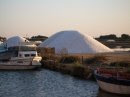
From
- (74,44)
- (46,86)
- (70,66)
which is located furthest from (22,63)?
(74,44)

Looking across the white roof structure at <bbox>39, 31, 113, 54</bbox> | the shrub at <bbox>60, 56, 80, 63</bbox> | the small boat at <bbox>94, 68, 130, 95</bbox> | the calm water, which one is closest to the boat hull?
the small boat at <bbox>94, 68, 130, 95</bbox>

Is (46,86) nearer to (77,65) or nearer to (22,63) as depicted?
(77,65)

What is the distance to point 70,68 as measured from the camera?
32.6 meters

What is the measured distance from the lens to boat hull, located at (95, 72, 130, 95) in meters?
20.7

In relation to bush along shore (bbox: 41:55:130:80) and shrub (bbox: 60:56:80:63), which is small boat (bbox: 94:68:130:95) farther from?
shrub (bbox: 60:56:80:63)

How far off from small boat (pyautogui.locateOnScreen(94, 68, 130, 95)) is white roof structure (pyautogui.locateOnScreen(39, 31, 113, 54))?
98.2 ft

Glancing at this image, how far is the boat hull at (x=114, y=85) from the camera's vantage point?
2069cm

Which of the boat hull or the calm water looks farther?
→ the calm water

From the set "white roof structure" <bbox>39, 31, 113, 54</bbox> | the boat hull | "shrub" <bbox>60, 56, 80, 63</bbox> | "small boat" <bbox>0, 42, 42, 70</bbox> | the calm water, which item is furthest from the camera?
"white roof structure" <bbox>39, 31, 113, 54</bbox>

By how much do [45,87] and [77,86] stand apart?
6.68 feet

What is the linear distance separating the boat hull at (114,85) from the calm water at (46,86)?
408mm

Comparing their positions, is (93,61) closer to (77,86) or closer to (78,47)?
(77,86)

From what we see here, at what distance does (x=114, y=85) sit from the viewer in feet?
69.8

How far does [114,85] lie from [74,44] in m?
36.5
